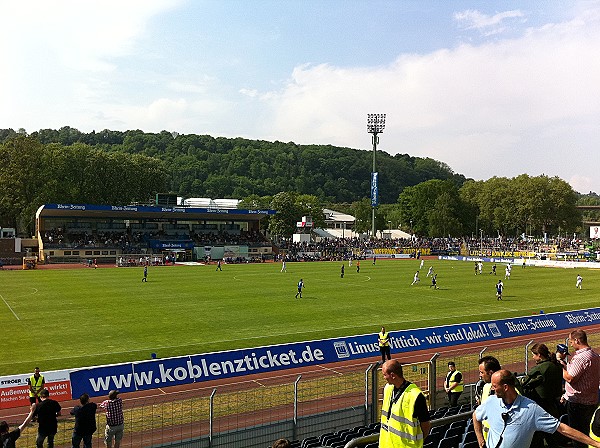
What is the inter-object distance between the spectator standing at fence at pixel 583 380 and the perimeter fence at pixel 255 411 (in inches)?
202

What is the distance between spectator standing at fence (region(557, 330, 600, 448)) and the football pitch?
16088 mm

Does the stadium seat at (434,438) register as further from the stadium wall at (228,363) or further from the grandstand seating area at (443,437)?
the stadium wall at (228,363)

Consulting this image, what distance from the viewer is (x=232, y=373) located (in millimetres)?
15523

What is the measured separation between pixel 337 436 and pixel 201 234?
7682 cm

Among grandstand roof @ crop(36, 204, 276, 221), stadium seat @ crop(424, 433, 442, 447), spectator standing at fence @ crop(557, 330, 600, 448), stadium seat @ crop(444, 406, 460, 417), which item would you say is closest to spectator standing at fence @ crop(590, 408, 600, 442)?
spectator standing at fence @ crop(557, 330, 600, 448)

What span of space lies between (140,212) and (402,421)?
77.7 m

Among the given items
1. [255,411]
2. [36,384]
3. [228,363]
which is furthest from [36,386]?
[255,411]

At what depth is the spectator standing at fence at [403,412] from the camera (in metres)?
5.48

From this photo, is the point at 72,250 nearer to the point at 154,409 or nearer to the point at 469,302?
the point at 469,302

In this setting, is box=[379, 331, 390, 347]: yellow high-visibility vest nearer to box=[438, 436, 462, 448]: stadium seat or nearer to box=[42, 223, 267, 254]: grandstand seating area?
box=[438, 436, 462, 448]: stadium seat

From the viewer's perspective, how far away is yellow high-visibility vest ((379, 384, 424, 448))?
5484 millimetres

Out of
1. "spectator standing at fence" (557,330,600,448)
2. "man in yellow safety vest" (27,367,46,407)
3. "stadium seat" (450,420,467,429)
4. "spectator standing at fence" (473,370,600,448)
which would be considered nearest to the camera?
"spectator standing at fence" (473,370,600,448)

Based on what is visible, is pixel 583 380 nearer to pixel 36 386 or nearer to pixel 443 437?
pixel 443 437

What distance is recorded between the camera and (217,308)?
32625 mm
